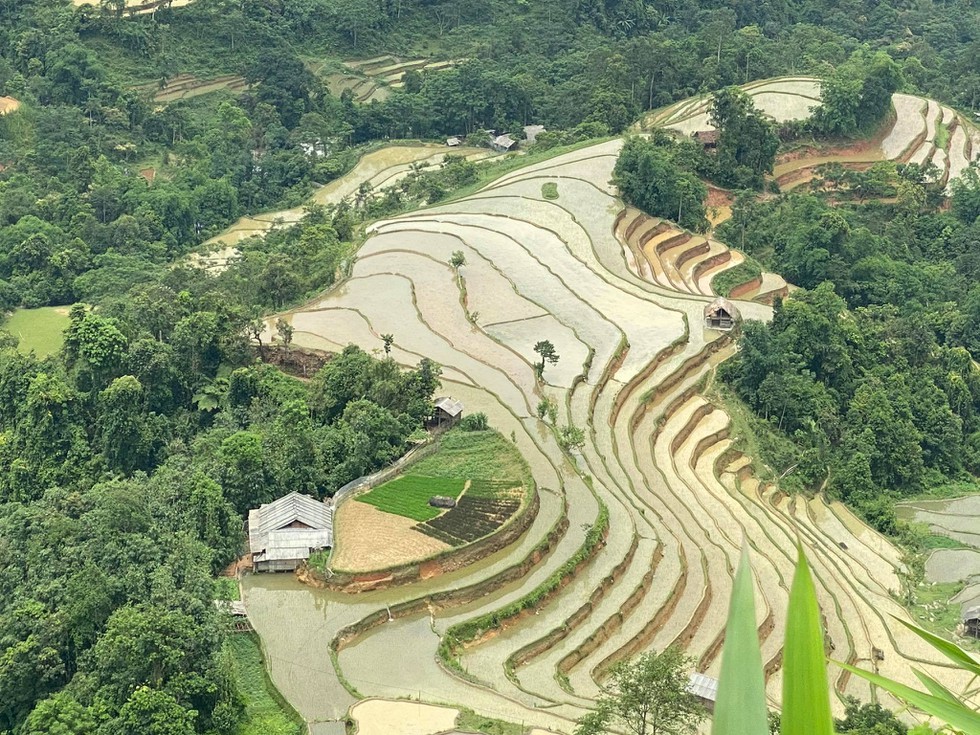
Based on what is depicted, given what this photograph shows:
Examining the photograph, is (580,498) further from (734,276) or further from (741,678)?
(741,678)

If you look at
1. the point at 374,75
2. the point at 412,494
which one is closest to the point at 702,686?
the point at 412,494

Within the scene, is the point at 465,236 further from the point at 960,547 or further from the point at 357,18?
the point at 357,18

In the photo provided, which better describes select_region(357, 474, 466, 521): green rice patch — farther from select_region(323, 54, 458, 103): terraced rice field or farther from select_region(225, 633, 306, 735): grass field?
select_region(323, 54, 458, 103): terraced rice field

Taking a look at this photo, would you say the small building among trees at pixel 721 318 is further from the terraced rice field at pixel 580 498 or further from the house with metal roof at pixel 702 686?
the house with metal roof at pixel 702 686

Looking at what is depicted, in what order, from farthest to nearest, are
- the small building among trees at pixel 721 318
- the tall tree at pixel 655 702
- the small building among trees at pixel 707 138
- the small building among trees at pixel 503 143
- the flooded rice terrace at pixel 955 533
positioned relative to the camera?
the small building among trees at pixel 503 143 → the small building among trees at pixel 707 138 → the small building among trees at pixel 721 318 → the flooded rice terrace at pixel 955 533 → the tall tree at pixel 655 702

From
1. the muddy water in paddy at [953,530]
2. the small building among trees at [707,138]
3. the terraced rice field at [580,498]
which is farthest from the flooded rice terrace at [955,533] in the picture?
the small building among trees at [707,138]
